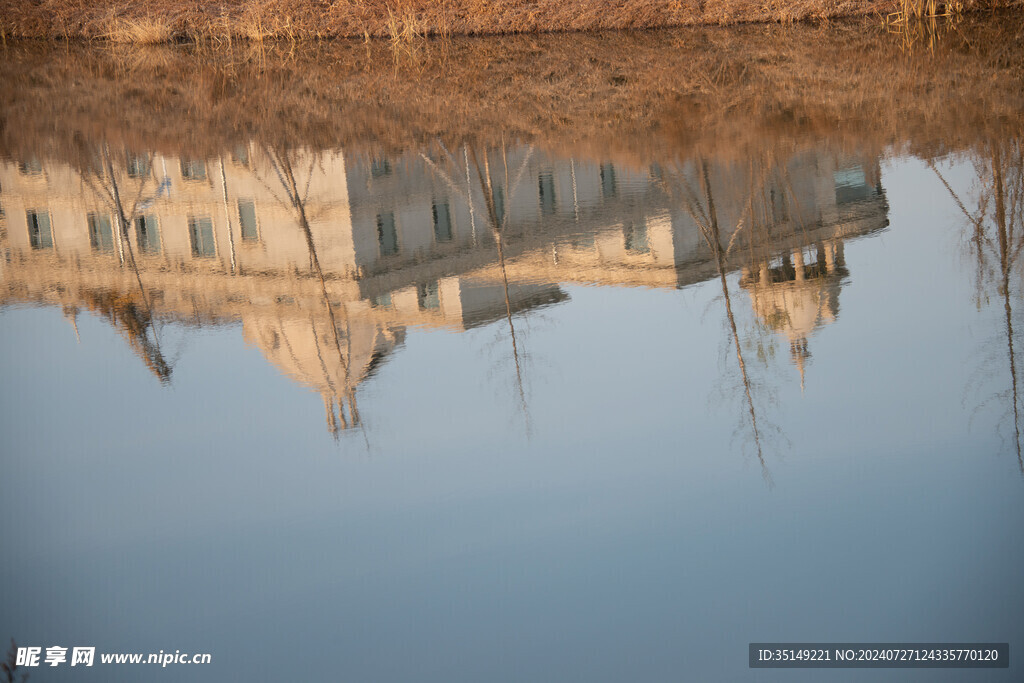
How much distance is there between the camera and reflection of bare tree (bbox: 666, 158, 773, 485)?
9.91 meters

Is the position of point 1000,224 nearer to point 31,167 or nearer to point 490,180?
point 490,180

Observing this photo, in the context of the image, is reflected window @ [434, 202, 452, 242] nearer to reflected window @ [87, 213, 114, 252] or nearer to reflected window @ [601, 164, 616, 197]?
reflected window @ [601, 164, 616, 197]

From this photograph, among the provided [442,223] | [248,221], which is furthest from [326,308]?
[248,221]

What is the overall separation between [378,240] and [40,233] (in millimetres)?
5118

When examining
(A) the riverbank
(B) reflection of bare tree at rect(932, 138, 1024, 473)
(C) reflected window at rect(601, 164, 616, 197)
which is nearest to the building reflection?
(C) reflected window at rect(601, 164, 616, 197)

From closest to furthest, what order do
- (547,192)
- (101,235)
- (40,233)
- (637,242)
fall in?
(637,242)
(547,192)
(40,233)
(101,235)

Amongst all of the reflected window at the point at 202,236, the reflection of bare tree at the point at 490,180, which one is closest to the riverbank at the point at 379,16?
the reflection of bare tree at the point at 490,180

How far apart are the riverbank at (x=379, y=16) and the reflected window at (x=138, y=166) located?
15104 millimetres

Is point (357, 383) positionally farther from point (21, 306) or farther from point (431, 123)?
point (431, 123)

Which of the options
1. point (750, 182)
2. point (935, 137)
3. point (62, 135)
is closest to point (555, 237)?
point (750, 182)

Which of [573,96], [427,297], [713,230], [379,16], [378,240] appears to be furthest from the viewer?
[379,16]

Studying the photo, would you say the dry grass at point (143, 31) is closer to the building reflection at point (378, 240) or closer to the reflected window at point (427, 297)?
the building reflection at point (378, 240)

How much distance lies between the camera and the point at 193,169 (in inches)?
883

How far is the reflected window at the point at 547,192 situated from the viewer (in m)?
18.6
